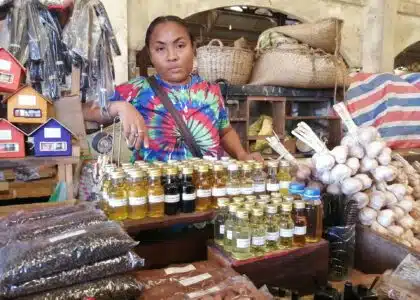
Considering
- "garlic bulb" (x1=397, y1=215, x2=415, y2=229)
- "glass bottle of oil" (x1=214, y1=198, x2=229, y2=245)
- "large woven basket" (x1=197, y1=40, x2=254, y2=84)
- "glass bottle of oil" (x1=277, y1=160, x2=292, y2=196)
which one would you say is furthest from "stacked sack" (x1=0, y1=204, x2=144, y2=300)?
"large woven basket" (x1=197, y1=40, x2=254, y2=84)

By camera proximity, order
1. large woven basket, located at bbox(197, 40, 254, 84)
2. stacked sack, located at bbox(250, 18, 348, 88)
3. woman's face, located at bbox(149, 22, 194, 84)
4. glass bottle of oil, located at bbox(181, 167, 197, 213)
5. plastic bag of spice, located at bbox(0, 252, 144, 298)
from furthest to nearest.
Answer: stacked sack, located at bbox(250, 18, 348, 88) < large woven basket, located at bbox(197, 40, 254, 84) < woman's face, located at bbox(149, 22, 194, 84) < glass bottle of oil, located at bbox(181, 167, 197, 213) < plastic bag of spice, located at bbox(0, 252, 144, 298)

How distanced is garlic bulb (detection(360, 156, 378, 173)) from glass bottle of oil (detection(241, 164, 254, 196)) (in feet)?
1.89

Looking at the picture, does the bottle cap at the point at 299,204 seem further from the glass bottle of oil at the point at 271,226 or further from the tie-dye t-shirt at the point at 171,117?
the tie-dye t-shirt at the point at 171,117

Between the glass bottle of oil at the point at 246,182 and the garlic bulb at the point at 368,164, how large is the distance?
577 mm

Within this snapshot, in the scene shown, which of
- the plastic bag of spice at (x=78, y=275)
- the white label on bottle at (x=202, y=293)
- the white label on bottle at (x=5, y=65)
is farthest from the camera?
the white label on bottle at (x=5, y=65)

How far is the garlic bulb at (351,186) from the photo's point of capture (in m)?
1.37

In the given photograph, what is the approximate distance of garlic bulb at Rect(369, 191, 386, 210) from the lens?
4.75 ft

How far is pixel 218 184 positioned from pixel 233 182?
0.18 feet

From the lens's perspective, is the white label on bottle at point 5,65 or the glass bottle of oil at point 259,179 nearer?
the glass bottle of oil at point 259,179

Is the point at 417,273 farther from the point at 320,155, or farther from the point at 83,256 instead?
the point at 83,256

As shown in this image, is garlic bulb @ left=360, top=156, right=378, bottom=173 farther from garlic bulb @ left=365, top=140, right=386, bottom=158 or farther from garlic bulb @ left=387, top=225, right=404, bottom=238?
garlic bulb @ left=387, top=225, right=404, bottom=238

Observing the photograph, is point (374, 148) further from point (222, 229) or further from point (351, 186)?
point (222, 229)

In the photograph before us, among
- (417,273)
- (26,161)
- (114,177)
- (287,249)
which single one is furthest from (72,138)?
(417,273)

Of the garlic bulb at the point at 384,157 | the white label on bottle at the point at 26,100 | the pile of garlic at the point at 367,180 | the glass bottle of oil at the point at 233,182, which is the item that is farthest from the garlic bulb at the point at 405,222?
the white label on bottle at the point at 26,100
